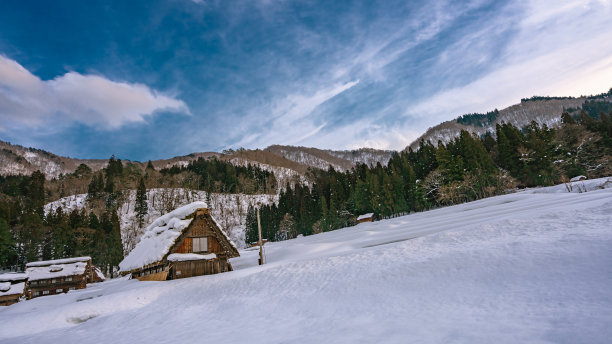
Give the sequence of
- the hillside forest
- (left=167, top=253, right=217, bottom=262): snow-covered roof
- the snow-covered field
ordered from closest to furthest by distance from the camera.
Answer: the snow-covered field < (left=167, top=253, right=217, bottom=262): snow-covered roof < the hillside forest

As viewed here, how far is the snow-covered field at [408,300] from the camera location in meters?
6.82

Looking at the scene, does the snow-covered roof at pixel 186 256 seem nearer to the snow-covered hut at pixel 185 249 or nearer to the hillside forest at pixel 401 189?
the snow-covered hut at pixel 185 249

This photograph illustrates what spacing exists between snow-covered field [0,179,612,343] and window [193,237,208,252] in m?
4.73

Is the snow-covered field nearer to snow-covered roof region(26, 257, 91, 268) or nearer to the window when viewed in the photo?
the window

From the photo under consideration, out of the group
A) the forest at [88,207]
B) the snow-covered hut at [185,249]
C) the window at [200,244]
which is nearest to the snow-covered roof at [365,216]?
the snow-covered hut at [185,249]

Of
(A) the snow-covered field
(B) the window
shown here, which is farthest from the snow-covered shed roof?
(A) the snow-covered field

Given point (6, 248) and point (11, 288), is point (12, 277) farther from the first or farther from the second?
point (6, 248)

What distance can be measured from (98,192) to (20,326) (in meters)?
94.8

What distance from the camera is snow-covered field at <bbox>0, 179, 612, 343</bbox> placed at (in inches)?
269

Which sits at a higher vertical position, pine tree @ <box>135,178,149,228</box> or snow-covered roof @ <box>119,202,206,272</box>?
pine tree @ <box>135,178,149,228</box>

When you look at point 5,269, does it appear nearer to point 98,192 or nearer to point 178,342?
point 98,192

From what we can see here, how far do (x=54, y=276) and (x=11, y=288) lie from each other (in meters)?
5.38

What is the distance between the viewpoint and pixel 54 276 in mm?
38062

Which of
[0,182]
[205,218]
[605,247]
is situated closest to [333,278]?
[605,247]
